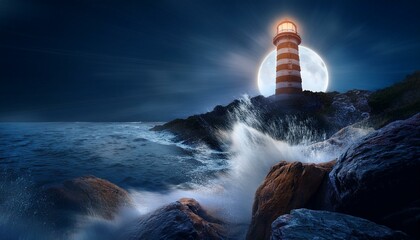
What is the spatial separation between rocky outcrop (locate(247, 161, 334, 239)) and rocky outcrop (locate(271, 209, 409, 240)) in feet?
4.53

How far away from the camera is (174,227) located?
4.63m

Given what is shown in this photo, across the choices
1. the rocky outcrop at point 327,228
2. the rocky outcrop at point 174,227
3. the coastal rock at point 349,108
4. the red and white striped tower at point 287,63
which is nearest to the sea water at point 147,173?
the rocky outcrop at point 174,227

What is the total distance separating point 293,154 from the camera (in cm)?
1164

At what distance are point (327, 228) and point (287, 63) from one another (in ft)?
102

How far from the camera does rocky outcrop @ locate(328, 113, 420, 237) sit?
10.6 ft

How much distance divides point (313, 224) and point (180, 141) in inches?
882

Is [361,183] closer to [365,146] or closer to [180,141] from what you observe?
[365,146]

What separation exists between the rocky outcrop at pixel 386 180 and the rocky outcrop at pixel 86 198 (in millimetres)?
5576

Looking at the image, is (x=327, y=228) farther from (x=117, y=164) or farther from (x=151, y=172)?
(x=117, y=164)

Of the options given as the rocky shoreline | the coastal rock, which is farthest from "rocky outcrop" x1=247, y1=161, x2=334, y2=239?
the coastal rock

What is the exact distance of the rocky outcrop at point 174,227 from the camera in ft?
14.9

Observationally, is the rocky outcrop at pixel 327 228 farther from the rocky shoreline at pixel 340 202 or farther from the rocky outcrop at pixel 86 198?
the rocky outcrop at pixel 86 198

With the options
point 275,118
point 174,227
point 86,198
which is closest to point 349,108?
point 275,118

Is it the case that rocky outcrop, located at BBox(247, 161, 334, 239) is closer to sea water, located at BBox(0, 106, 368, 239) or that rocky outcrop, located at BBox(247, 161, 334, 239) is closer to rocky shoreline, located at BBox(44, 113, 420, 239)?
rocky shoreline, located at BBox(44, 113, 420, 239)
